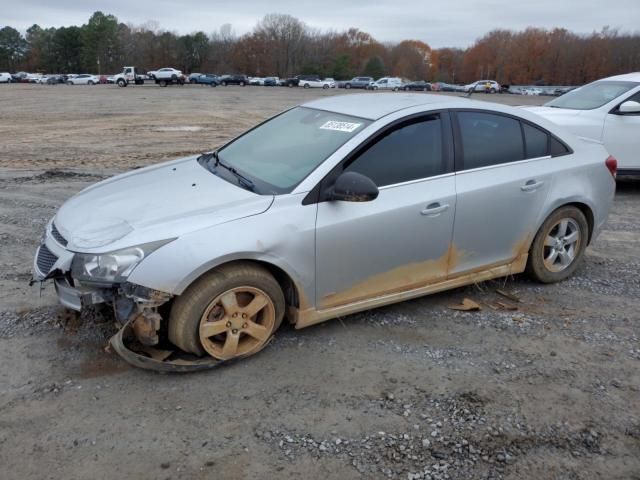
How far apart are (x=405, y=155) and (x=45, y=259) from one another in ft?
8.26

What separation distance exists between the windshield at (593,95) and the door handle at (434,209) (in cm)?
572

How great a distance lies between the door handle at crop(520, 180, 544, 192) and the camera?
438 cm

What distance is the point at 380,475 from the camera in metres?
2.62

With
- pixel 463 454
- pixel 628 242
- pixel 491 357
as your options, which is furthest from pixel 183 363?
pixel 628 242

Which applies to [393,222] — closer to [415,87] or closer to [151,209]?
[151,209]

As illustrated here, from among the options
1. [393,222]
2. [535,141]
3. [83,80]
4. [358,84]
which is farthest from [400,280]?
[83,80]

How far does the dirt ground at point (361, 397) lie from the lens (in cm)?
271

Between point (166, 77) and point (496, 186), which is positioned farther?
point (166, 77)

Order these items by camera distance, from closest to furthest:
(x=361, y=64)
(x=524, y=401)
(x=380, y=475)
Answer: (x=380, y=475) < (x=524, y=401) < (x=361, y=64)

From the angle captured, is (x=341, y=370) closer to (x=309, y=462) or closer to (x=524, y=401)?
(x=309, y=462)

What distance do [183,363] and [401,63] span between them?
449 feet

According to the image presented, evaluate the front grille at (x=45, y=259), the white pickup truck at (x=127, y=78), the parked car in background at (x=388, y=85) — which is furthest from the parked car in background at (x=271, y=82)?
the front grille at (x=45, y=259)

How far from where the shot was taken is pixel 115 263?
3150 mm

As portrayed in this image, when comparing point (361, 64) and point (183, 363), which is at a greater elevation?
point (361, 64)
